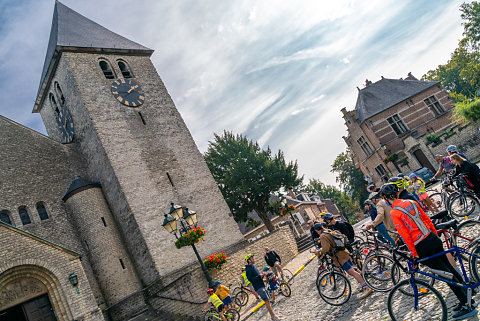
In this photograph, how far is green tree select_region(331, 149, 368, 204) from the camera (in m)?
42.7

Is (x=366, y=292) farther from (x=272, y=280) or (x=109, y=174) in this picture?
(x=109, y=174)

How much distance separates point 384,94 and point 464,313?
34281 mm

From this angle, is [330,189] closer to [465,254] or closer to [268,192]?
[268,192]

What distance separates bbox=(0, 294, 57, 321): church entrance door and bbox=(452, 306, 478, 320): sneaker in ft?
41.0

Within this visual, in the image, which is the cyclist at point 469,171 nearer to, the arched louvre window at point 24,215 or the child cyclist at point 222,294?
the child cyclist at point 222,294

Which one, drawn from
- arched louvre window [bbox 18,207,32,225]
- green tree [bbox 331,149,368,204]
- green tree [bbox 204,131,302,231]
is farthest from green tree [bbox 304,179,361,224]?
arched louvre window [bbox 18,207,32,225]

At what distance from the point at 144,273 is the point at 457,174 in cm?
1488

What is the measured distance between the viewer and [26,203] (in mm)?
16688

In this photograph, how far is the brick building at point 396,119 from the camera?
32062 mm

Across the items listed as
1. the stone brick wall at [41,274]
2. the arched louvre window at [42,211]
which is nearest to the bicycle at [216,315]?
the stone brick wall at [41,274]

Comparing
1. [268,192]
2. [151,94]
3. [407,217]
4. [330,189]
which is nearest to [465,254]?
Result: [407,217]

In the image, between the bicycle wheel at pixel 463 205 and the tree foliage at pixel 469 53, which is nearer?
the bicycle wheel at pixel 463 205

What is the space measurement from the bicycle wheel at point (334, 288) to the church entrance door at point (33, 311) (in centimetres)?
985

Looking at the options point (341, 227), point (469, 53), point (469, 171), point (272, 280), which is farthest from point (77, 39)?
point (469, 53)
